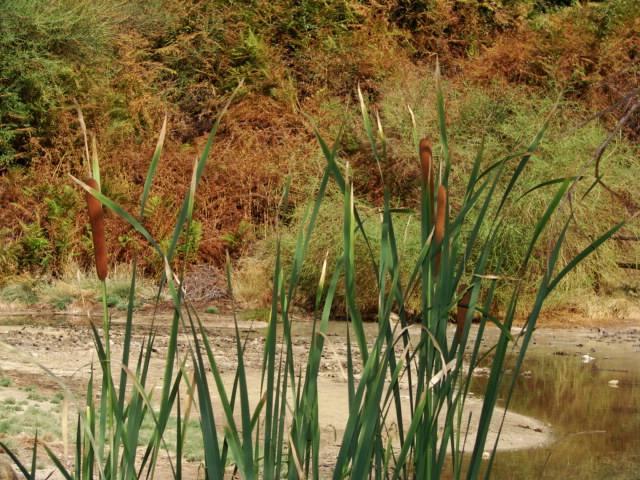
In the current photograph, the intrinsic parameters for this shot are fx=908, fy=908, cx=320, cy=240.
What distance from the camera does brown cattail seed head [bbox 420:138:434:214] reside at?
5.02 feet

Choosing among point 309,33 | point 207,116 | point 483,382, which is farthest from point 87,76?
point 483,382

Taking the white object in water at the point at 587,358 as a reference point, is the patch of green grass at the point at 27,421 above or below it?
below

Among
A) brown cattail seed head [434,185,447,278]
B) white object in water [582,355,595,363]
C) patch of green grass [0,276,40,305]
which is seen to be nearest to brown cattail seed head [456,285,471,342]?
brown cattail seed head [434,185,447,278]

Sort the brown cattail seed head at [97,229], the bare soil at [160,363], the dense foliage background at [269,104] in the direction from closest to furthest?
the brown cattail seed head at [97,229] → the bare soil at [160,363] → the dense foliage background at [269,104]

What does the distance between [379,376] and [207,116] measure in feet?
56.8

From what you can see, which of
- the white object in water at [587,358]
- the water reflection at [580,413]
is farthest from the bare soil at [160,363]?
the white object in water at [587,358]

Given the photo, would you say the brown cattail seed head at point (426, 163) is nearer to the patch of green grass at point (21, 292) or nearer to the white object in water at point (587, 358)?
the white object in water at point (587, 358)

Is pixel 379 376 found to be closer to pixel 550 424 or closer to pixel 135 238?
pixel 550 424

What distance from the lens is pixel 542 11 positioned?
20906mm

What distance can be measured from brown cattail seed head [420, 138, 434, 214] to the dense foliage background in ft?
31.0

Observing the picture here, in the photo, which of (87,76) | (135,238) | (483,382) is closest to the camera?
(483,382)

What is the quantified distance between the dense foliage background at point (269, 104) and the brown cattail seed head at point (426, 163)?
9.45 meters

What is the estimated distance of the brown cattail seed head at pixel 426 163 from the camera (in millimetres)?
1529

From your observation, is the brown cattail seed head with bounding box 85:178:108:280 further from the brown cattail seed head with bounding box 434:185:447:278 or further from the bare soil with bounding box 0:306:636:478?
the bare soil with bounding box 0:306:636:478
